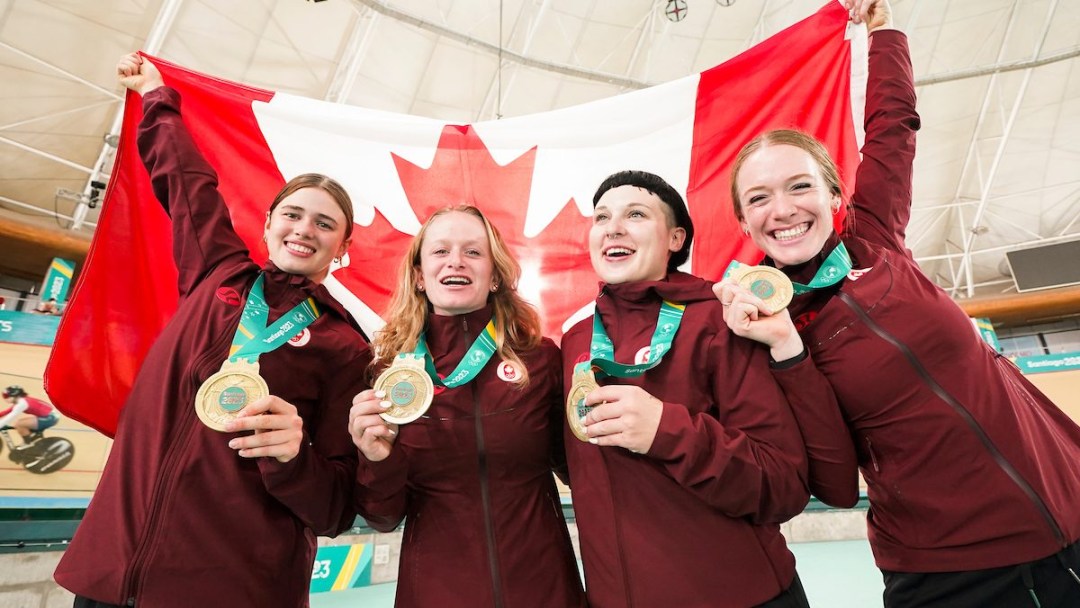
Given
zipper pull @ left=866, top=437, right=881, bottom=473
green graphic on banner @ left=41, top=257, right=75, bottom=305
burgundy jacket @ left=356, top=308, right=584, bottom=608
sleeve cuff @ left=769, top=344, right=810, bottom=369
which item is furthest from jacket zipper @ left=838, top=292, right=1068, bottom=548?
green graphic on banner @ left=41, top=257, right=75, bottom=305

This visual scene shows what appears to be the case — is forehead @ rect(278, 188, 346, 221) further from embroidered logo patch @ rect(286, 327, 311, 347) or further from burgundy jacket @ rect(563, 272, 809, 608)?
burgundy jacket @ rect(563, 272, 809, 608)

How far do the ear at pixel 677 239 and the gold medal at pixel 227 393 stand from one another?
128 cm

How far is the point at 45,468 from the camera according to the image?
16.0ft

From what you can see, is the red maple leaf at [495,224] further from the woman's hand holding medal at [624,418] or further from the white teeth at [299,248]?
the woman's hand holding medal at [624,418]

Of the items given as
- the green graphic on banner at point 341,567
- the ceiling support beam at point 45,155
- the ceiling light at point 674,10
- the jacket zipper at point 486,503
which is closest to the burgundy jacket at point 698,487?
the jacket zipper at point 486,503

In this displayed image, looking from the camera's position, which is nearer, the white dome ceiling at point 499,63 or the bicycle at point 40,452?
the bicycle at point 40,452

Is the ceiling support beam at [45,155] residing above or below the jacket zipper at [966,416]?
below

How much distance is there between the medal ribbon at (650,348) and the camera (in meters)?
1.48

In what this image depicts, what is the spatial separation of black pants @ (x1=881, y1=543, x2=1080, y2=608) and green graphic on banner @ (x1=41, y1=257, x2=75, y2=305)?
11402 millimetres

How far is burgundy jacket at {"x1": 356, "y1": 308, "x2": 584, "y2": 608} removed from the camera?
1.47m

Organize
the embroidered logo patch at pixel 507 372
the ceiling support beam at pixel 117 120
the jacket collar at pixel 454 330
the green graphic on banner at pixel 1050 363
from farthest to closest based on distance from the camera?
the green graphic on banner at pixel 1050 363 < the ceiling support beam at pixel 117 120 < the jacket collar at pixel 454 330 < the embroidered logo patch at pixel 507 372

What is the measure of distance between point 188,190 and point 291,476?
1158 millimetres

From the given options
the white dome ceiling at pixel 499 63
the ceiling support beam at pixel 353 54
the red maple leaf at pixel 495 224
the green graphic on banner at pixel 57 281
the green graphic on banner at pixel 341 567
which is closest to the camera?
the red maple leaf at pixel 495 224

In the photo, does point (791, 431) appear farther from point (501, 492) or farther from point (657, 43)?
point (657, 43)
